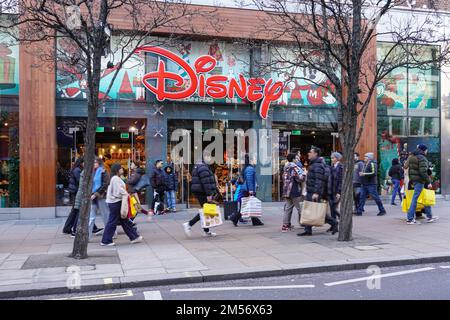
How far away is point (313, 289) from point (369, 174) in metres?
8.19

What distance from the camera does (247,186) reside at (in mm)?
11156

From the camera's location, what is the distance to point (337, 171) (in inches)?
450

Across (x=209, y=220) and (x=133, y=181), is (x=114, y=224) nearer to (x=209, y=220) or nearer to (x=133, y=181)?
(x=133, y=181)

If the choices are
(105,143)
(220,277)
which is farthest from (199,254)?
(105,143)

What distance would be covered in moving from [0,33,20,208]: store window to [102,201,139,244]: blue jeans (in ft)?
17.9

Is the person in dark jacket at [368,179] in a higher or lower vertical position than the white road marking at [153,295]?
higher

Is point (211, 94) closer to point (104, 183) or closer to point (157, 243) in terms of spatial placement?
point (104, 183)

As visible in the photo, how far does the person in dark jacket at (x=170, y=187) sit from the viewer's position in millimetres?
14086

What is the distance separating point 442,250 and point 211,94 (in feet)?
28.6

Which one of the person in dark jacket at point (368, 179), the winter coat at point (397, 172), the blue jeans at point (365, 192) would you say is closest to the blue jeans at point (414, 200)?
the blue jeans at point (365, 192)

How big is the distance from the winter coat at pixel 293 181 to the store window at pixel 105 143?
231 inches

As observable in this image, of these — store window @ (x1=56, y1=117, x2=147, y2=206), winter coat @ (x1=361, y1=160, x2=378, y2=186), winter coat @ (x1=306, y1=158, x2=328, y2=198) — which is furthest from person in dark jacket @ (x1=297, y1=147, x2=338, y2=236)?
store window @ (x1=56, y1=117, x2=147, y2=206)

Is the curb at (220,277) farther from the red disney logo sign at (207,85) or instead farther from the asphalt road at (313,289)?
the red disney logo sign at (207,85)
